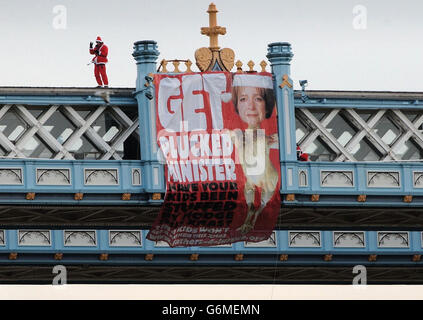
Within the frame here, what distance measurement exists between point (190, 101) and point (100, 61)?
3.95 meters

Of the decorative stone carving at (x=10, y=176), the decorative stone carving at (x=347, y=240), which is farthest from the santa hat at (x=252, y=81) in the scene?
the decorative stone carving at (x=10, y=176)

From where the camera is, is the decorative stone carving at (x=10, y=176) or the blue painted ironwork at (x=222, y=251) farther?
the blue painted ironwork at (x=222, y=251)

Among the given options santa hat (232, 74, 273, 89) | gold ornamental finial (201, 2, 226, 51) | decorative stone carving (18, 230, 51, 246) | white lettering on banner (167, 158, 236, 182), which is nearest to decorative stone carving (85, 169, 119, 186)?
white lettering on banner (167, 158, 236, 182)

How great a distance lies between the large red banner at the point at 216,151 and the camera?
65188mm

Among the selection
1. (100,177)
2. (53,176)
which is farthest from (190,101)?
(53,176)

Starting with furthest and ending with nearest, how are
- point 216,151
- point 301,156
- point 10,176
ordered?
point 301,156
point 216,151
point 10,176

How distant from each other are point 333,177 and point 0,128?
13510mm

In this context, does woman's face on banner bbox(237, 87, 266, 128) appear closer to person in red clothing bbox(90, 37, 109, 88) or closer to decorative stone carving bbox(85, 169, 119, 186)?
person in red clothing bbox(90, 37, 109, 88)

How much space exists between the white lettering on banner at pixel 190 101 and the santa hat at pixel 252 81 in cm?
55

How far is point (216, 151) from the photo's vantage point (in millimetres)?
65438

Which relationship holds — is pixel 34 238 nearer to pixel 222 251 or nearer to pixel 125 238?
pixel 125 238

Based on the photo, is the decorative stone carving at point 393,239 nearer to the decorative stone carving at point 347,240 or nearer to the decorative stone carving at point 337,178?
the decorative stone carving at point 347,240

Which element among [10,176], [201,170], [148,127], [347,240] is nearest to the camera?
[10,176]

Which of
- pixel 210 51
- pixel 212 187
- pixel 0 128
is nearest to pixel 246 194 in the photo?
pixel 212 187
